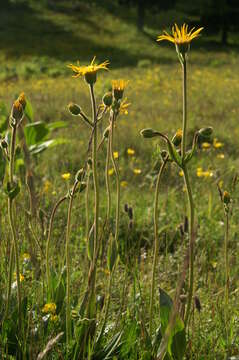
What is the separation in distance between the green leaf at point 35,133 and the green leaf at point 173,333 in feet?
7.77

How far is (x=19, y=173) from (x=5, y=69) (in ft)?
40.6

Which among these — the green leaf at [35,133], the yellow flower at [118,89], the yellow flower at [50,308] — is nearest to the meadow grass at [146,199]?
the yellow flower at [50,308]

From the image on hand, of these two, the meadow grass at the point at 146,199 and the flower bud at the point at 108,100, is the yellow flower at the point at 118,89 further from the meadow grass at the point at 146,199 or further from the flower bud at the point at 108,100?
the meadow grass at the point at 146,199

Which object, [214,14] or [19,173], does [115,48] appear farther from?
[19,173]

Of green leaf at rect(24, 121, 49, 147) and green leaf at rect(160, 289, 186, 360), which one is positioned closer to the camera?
green leaf at rect(160, 289, 186, 360)

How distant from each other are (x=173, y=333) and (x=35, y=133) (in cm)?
248

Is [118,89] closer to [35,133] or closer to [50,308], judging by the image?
[50,308]

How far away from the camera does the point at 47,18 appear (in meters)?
26.3

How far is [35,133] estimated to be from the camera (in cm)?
360

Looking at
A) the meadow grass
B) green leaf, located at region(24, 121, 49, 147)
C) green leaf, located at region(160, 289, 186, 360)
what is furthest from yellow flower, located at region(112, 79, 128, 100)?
green leaf, located at region(24, 121, 49, 147)

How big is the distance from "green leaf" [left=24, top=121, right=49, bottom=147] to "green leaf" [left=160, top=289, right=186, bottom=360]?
2.37 meters

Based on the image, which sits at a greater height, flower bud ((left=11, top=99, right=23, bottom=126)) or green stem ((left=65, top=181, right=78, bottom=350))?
flower bud ((left=11, top=99, right=23, bottom=126))

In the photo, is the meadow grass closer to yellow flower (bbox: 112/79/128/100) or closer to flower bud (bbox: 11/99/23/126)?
yellow flower (bbox: 112/79/128/100)

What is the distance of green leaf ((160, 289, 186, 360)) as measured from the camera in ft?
4.28
